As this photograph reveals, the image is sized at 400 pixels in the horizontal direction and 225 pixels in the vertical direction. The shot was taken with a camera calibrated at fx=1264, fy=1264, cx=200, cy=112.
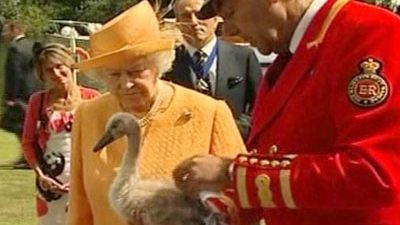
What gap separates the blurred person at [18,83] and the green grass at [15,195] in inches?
29.6

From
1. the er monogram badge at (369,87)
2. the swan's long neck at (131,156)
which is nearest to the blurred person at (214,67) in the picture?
the swan's long neck at (131,156)

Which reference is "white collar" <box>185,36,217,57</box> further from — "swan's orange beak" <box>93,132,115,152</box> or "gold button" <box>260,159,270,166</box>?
"gold button" <box>260,159,270,166</box>

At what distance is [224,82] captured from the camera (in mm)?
6605

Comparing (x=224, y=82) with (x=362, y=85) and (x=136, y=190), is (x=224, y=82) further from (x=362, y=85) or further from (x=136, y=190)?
(x=362, y=85)

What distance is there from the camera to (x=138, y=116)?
456cm

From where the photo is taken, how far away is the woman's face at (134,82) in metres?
4.50

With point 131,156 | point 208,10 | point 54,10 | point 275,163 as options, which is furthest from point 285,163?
point 54,10

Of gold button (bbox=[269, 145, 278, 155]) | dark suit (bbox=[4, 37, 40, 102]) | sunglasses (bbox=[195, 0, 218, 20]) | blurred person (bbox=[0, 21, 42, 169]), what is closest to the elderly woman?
sunglasses (bbox=[195, 0, 218, 20])

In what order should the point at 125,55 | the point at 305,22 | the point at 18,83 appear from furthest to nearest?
the point at 18,83, the point at 125,55, the point at 305,22

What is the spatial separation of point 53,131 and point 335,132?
4525mm

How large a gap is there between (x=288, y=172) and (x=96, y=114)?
1922 mm

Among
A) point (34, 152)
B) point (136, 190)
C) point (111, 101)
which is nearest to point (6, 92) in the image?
point (34, 152)

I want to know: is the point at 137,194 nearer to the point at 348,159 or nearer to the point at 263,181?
the point at 263,181

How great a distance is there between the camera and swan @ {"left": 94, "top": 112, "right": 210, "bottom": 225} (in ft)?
11.9
